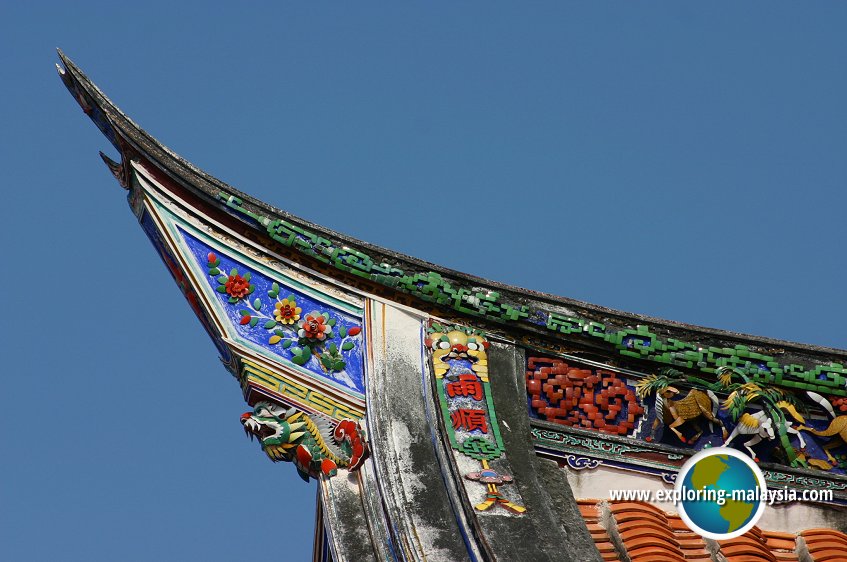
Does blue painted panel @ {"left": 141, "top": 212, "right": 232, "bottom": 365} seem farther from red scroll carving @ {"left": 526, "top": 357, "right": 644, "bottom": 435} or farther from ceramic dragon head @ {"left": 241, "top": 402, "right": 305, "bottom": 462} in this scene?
red scroll carving @ {"left": 526, "top": 357, "right": 644, "bottom": 435}

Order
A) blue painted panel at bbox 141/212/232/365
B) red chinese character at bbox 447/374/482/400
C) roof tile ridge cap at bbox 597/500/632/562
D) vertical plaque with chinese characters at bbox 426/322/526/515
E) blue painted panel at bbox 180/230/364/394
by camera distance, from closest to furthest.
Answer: vertical plaque with chinese characters at bbox 426/322/526/515 < roof tile ridge cap at bbox 597/500/632/562 < red chinese character at bbox 447/374/482/400 < blue painted panel at bbox 180/230/364/394 < blue painted panel at bbox 141/212/232/365

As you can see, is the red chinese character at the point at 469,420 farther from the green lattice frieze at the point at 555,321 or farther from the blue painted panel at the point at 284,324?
the green lattice frieze at the point at 555,321

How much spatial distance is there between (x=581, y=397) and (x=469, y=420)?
106 cm

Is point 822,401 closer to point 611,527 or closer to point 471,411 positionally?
point 611,527

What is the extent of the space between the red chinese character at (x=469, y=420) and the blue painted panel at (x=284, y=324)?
0.71 meters

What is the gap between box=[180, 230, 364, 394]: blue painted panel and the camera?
11.0 m

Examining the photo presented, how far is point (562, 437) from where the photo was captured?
10.9 m

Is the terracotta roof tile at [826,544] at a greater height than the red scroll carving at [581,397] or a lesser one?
lesser

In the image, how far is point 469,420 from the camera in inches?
411

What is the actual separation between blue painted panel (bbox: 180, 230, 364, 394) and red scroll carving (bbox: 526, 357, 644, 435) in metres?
1.18

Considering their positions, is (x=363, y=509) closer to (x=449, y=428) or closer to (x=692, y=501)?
(x=449, y=428)

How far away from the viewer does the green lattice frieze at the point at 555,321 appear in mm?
11258

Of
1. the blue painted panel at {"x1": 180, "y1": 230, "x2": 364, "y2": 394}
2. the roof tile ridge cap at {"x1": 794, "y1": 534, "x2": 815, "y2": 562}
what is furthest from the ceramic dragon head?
the roof tile ridge cap at {"x1": 794, "y1": 534, "x2": 815, "y2": 562}

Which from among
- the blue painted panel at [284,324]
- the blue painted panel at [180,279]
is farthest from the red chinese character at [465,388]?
the blue painted panel at [180,279]
